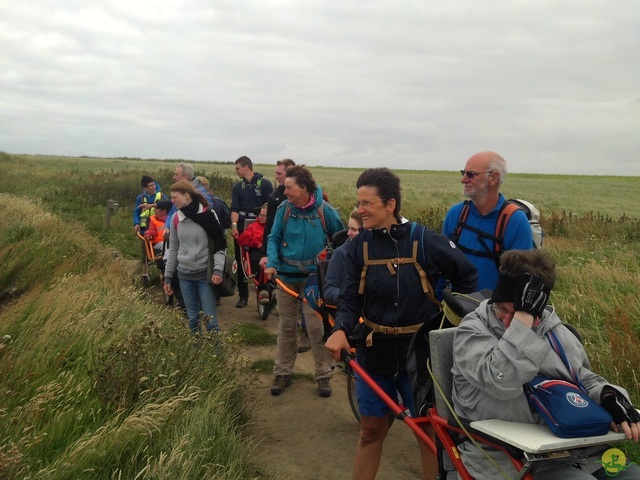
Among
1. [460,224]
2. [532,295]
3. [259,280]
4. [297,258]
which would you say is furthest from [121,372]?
[259,280]

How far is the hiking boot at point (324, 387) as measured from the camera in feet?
20.5

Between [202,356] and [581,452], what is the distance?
3365 mm

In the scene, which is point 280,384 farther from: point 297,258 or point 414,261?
point 414,261

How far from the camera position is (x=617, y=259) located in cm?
1055

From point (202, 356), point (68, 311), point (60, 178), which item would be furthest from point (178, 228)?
point (60, 178)

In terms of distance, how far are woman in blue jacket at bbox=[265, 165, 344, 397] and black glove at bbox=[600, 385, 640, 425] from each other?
13.0 feet

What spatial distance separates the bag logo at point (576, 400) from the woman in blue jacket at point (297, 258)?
13.1ft

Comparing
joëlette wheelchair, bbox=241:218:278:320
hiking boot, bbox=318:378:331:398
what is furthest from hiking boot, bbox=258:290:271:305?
hiking boot, bbox=318:378:331:398

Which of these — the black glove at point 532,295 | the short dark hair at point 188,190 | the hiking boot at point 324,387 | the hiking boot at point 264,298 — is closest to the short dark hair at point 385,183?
the black glove at point 532,295

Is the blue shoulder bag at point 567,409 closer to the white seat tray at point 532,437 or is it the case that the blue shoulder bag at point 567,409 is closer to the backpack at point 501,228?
the white seat tray at point 532,437

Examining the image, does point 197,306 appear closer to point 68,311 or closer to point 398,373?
point 68,311

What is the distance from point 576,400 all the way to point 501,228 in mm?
2031

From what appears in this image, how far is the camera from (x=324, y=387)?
20.6ft

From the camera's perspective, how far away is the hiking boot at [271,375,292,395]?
630 centimetres
